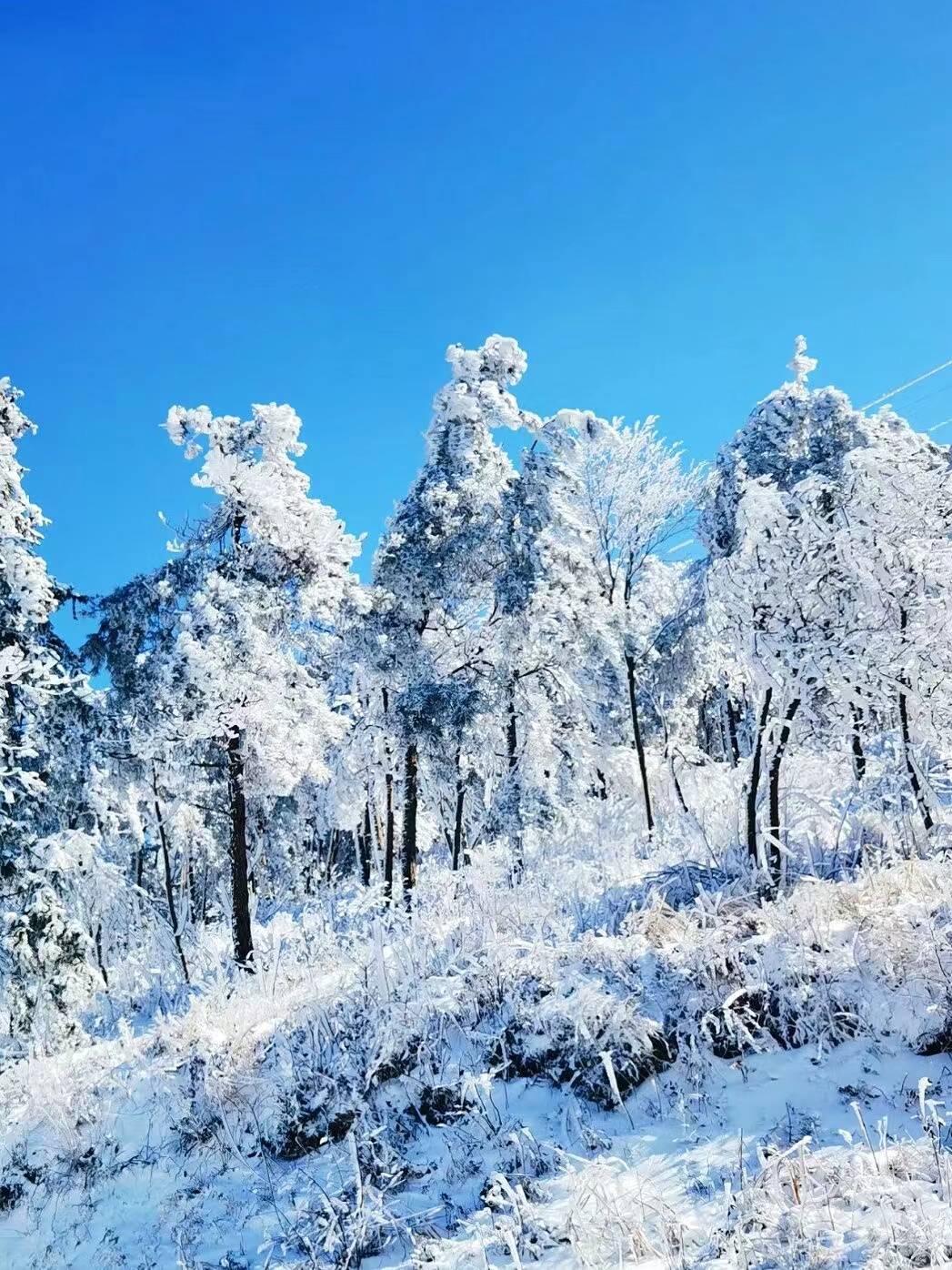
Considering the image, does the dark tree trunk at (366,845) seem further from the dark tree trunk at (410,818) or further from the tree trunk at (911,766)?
the tree trunk at (911,766)

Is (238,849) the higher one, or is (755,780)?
(755,780)

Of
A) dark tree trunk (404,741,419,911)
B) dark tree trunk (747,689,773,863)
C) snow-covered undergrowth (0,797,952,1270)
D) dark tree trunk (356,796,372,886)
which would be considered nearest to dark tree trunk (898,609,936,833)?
snow-covered undergrowth (0,797,952,1270)

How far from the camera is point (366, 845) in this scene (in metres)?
30.8

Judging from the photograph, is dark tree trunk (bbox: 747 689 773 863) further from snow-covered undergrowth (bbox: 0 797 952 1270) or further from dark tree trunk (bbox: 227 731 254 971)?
dark tree trunk (bbox: 227 731 254 971)

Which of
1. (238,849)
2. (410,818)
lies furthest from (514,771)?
(238,849)

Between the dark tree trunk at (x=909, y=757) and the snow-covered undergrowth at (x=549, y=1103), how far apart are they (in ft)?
2.81

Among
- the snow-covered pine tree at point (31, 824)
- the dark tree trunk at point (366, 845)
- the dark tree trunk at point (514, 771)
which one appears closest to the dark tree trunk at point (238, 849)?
the snow-covered pine tree at point (31, 824)

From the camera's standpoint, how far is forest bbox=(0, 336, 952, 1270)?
391 centimetres

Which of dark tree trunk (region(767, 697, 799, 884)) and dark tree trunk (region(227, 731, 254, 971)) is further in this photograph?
dark tree trunk (region(227, 731, 254, 971))

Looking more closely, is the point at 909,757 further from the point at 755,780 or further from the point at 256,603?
the point at 256,603

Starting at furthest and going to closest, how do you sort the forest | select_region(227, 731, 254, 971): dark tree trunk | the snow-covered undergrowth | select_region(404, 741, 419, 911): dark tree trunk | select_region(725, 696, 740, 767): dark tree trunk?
select_region(725, 696, 740, 767): dark tree trunk, select_region(404, 741, 419, 911): dark tree trunk, select_region(227, 731, 254, 971): dark tree trunk, the forest, the snow-covered undergrowth

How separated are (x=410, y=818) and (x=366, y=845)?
16211 millimetres

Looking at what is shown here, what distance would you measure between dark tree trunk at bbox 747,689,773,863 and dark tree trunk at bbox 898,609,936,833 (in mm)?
1195

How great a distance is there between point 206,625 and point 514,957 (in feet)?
22.1
